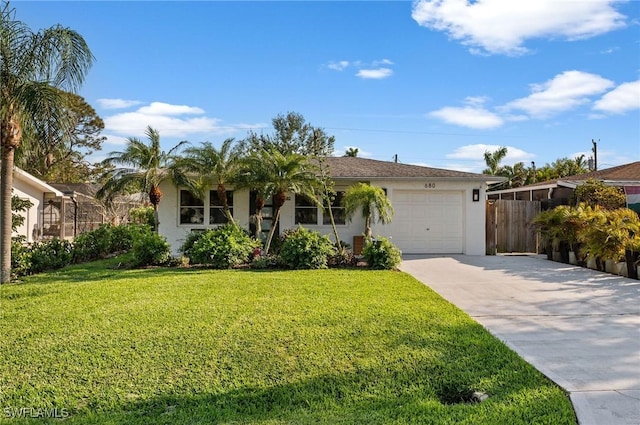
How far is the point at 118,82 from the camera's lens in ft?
43.7

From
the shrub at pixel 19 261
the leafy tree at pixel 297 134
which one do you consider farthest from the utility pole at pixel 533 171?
the shrub at pixel 19 261

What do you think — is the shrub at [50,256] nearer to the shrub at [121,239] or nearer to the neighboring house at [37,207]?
the shrub at [121,239]

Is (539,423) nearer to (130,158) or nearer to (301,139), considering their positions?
(130,158)

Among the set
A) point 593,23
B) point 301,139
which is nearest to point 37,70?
point 593,23

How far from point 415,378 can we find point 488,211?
40.1ft

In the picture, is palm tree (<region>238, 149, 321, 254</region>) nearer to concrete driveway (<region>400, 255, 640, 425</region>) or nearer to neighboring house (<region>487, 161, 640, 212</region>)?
concrete driveway (<region>400, 255, 640, 425</region>)

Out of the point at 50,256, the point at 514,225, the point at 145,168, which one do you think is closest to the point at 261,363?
the point at 50,256

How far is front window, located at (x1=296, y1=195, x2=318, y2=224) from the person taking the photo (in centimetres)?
1469

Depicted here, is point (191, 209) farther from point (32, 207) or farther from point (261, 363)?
point (261, 363)

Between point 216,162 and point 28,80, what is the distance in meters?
5.18

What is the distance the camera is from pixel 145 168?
12.8 m

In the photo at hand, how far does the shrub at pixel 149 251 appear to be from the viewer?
435 inches

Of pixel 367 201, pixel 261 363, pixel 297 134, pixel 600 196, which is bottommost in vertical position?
pixel 261 363

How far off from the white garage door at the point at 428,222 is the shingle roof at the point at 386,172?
0.67 meters
